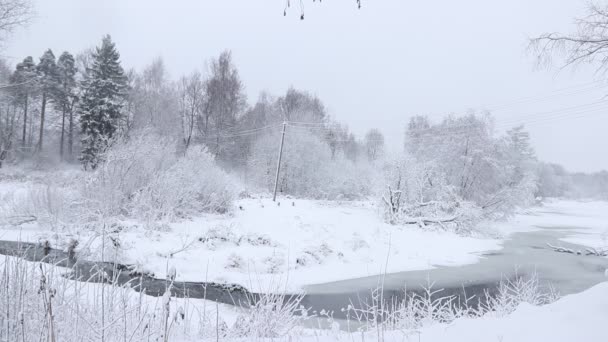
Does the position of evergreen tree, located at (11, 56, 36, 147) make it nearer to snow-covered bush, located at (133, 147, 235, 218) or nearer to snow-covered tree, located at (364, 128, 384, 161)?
snow-covered bush, located at (133, 147, 235, 218)

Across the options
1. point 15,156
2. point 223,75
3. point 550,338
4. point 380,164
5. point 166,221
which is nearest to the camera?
point 550,338

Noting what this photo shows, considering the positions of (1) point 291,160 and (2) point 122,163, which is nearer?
(2) point 122,163

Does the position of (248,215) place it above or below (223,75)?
below

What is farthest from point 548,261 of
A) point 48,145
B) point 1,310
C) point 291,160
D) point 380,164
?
point 48,145

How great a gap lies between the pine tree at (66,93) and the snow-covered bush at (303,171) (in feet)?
59.2

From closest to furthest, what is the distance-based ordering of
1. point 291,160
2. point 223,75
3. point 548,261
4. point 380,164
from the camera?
point 548,261 → point 380,164 → point 291,160 → point 223,75

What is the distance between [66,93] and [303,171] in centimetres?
2413

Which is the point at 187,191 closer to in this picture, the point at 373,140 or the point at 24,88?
the point at 24,88

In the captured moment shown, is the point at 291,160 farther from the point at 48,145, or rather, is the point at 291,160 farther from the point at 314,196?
the point at 48,145

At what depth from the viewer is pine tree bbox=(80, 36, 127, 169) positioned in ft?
97.8

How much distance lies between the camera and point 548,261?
16.0 m

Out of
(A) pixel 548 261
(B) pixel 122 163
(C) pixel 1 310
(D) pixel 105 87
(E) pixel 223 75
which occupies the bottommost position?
(A) pixel 548 261

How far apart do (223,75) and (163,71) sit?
656 centimetres

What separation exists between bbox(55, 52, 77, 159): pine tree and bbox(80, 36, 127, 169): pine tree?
4586 millimetres
